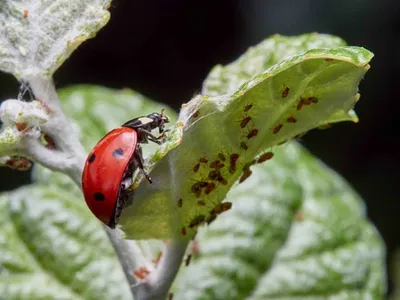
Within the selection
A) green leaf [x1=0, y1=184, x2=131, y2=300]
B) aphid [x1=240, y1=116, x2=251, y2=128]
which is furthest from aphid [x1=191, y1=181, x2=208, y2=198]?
green leaf [x1=0, y1=184, x2=131, y2=300]

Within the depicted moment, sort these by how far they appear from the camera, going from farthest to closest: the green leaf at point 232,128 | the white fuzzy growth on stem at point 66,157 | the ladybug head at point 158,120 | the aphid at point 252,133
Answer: the ladybug head at point 158,120, the white fuzzy growth on stem at point 66,157, the aphid at point 252,133, the green leaf at point 232,128

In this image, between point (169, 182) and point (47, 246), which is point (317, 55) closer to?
point (169, 182)

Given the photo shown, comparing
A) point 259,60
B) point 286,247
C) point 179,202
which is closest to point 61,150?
point 179,202

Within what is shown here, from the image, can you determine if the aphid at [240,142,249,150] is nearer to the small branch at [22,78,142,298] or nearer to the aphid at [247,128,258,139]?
the aphid at [247,128,258,139]

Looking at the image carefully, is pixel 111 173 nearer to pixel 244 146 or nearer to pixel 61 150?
pixel 61 150

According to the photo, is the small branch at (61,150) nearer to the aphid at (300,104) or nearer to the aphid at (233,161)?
the aphid at (233,161)

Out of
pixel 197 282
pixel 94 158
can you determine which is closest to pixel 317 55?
pixel 94 158

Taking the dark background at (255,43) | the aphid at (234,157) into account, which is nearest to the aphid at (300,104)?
the aphid at (234,157)
